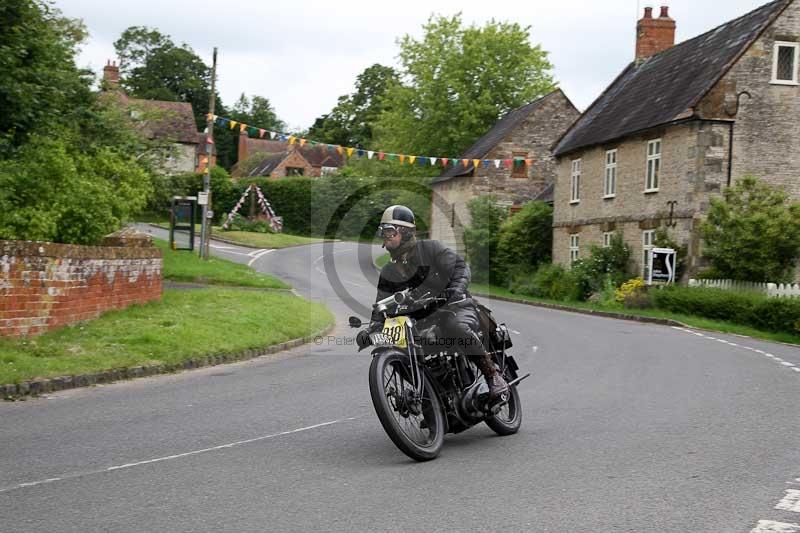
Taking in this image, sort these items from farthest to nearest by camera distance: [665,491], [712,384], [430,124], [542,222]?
[430,124] → [542,222] → [712,384] → [665,491]

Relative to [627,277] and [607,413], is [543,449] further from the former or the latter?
[627,277]

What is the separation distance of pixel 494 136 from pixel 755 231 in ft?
99.0

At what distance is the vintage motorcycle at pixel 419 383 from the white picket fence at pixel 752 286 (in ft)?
60.6

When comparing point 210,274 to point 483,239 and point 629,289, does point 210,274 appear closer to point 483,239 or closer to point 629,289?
point 629,289

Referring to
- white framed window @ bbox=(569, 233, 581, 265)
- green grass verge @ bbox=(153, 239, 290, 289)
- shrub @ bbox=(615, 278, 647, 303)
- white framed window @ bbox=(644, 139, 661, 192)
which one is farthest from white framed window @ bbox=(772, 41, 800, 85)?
green grass verge @ bbox=(153, 239, 290, 289)

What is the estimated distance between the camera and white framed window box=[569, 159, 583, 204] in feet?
129

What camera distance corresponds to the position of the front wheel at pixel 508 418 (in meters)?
7.89

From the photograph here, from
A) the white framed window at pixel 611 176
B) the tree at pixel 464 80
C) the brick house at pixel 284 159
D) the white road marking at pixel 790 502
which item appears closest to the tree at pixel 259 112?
the brick house at pixel 284 159

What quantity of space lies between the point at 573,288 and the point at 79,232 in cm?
2233

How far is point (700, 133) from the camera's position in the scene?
2955 centimetres

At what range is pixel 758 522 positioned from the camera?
17.0 ft

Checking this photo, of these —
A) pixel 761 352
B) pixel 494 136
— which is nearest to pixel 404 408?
pixel 761 352

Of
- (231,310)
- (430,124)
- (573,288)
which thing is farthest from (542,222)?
(231,310)

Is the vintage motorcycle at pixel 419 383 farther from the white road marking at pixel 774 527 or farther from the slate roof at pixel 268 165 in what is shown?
the slate roof at pixel 268 165
